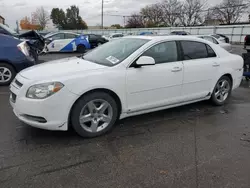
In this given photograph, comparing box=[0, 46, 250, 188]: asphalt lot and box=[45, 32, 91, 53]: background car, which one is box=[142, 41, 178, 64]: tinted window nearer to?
box=[0, 46, 250, 188]: asphalt lot

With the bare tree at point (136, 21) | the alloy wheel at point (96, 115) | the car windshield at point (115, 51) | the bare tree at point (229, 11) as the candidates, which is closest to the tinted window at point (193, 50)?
the car windshield at point (115, 51)

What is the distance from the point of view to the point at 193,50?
4.43m

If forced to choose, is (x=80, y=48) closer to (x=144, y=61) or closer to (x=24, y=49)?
(x=24, y=49)

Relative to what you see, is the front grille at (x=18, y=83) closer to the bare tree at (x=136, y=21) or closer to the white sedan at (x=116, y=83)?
the white sedan at (x=116, y=83)

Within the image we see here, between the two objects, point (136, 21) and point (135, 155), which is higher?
point (136, 21)

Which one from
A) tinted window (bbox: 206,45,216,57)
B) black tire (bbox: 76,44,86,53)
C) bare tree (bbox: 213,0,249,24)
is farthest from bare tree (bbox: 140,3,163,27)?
tinted window (bbox: 206,45,216,57)

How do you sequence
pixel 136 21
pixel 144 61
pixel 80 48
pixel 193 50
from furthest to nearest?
pixel 136 21, pixel 80 48, pixel 193 50, pixel 144 61

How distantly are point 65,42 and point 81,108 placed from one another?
1337 cm

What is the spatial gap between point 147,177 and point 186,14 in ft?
207

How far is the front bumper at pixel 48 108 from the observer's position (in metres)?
3.03

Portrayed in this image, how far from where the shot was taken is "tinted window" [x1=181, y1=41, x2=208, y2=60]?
4.28m

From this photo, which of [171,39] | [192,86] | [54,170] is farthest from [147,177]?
[171,39]

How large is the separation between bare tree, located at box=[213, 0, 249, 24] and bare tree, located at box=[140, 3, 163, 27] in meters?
14.3

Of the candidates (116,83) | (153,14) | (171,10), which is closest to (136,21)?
(153,14)
